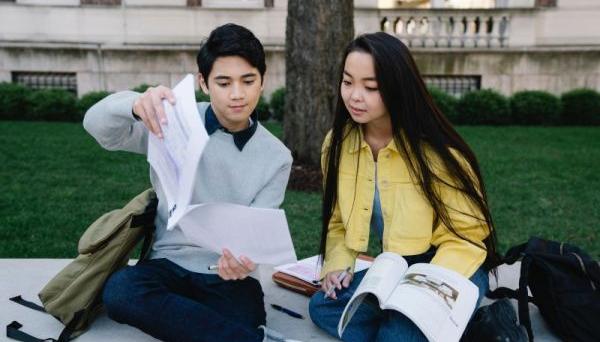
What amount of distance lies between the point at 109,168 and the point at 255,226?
17.4 ft

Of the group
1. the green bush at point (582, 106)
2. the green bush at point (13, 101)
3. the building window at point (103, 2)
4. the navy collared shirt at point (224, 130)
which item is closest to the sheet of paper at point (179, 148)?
the navy collared shirt at point (224, 130)

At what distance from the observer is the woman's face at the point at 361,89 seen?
2455mm

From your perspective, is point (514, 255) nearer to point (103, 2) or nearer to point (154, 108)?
point (154, 108)

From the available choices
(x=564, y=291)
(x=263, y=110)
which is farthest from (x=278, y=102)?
(x=564, y=291)

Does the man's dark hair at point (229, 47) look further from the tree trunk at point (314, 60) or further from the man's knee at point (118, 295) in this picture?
the tree trunk at point (314, 60)

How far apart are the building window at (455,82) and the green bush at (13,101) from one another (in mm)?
8385

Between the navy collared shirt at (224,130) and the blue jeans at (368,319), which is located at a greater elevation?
the navy collared shirt at (224,130)

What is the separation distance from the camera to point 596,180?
6.80 metres

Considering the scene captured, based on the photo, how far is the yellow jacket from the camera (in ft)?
8.42

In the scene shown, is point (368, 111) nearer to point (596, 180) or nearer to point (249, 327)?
point (249, 327)

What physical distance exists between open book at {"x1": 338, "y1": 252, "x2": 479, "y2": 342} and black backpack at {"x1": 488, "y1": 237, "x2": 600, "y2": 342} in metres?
0.45

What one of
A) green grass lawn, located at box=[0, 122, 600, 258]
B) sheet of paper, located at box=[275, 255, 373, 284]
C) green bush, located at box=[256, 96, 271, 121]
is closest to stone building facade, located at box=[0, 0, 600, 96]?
green bush, located at box=[256, 96, 271, 121]

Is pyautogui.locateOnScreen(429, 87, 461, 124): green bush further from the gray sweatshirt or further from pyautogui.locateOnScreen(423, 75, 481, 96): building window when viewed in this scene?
the gray sweatshirt

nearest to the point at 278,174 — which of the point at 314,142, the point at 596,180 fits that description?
the point at 314,142
